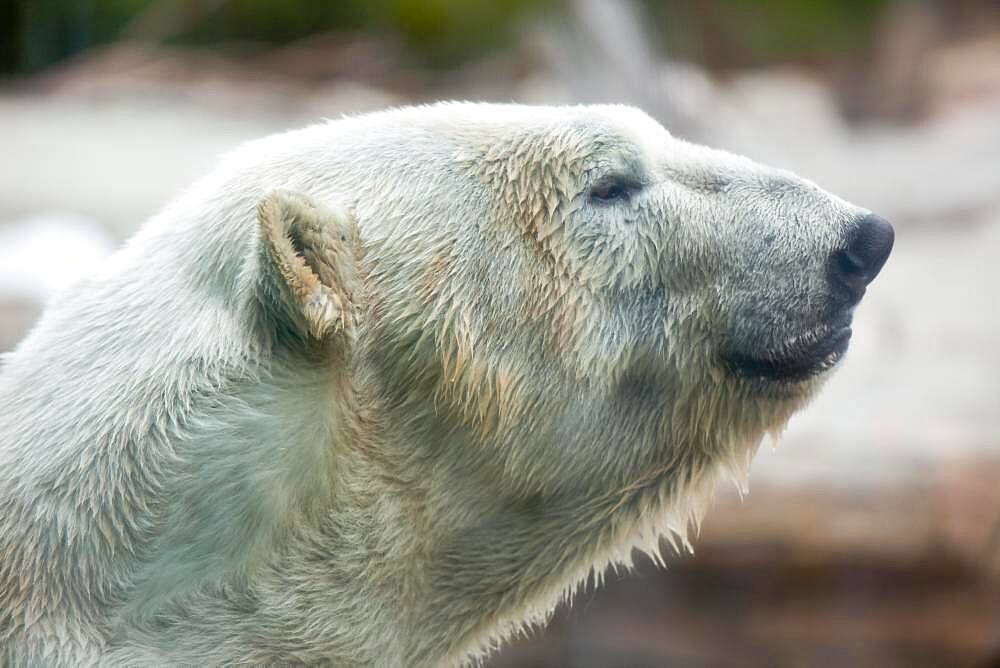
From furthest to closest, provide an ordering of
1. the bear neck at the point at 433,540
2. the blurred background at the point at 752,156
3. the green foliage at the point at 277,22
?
the green foliage at the point at 277,22 < the blurred background at the point at 752,156 < the bear neck at the point at 433,540

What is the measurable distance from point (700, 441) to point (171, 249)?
2.79 feet

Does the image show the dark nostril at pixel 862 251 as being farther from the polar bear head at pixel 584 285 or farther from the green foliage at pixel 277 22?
the green foliage at pixel 277 22

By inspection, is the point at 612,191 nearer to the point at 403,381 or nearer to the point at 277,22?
the point at 403,381

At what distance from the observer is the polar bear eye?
6.07ft

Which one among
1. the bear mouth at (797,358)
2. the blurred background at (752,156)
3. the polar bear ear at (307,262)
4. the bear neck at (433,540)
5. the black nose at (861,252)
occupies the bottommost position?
the blurred background at (752,156)

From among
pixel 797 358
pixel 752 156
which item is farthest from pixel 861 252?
pixel 752 156

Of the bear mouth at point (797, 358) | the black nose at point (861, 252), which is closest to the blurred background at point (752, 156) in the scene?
the bear mouth at point (797, 358)

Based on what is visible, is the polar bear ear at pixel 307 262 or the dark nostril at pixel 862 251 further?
the dark nostril at pixel 862 251

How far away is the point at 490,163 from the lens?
5.90 feet

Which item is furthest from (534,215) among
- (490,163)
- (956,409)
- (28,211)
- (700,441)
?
(28,211)

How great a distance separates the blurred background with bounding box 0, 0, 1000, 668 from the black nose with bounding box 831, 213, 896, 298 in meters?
1.25

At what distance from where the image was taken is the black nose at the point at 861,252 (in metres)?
1.79

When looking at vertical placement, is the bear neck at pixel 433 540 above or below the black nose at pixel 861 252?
below

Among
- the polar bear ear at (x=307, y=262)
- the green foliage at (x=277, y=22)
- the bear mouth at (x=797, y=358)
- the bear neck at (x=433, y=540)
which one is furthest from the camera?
the green foliage at (x=277, y=22)
